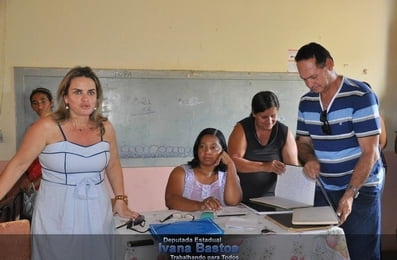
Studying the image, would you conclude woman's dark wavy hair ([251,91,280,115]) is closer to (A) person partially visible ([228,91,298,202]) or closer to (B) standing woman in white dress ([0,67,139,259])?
(A) person partially visible ([228,91,298,202])

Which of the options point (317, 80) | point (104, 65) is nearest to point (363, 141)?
point (317, 80)

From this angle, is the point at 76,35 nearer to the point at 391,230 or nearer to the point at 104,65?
the point at 104,65

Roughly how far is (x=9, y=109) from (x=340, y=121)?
2.51m

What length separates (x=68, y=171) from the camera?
1.83 m

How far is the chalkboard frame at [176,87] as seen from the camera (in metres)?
3.30

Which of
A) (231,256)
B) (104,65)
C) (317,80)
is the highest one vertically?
(104,65)

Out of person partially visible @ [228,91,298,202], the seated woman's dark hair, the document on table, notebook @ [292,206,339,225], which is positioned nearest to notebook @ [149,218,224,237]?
notebook @ [292,206,339,225]

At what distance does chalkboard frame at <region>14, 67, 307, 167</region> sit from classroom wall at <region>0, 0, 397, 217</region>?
59 millimetres

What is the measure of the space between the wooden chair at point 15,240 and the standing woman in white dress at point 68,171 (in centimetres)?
26

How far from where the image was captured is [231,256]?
1.75 metres

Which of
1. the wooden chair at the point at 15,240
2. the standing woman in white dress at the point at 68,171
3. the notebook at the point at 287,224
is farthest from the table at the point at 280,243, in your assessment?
the wooden chair at the point at 15,240

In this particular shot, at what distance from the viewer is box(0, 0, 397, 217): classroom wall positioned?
330cm

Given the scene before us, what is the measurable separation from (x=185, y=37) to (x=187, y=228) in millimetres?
2189

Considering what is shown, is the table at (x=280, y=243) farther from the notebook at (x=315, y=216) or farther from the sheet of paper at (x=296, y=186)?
the sheet of paper at (x=296, y=186)
